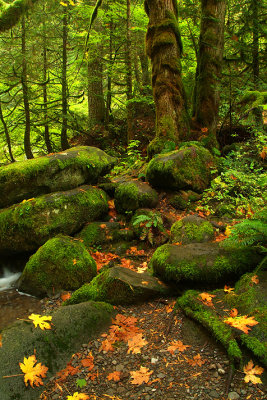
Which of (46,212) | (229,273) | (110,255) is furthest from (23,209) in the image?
(229,273)

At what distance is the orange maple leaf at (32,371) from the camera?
2693mm

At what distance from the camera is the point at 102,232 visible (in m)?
6.90

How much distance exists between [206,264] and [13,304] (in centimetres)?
360

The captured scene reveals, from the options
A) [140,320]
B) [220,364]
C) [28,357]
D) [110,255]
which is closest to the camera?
[220,364]

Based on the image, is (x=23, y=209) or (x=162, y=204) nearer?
(x=23, y=209)

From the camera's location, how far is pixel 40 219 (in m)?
6.68

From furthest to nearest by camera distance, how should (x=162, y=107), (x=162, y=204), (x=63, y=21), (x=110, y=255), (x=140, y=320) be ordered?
(x=63, y=21) < (x=162, y=107) < (x=162, y=204) < (x=110, y=255) < (x=140, y=320)

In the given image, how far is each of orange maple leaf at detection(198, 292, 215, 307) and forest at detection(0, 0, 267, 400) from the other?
19 millimetres

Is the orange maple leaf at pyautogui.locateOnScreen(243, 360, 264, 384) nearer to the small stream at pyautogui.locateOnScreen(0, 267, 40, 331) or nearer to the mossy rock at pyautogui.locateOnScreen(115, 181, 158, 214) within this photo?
the small stream at pyautogui.locateOnScreen(0, 267, 40, 331)

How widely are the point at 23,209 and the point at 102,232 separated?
1992 millimetres

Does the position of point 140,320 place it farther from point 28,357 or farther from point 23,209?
point 23,209

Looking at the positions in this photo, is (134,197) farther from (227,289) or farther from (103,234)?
(227,289)

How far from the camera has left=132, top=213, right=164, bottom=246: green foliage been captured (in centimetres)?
612

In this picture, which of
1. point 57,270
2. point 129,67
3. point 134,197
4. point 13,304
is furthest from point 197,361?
point 129,67
